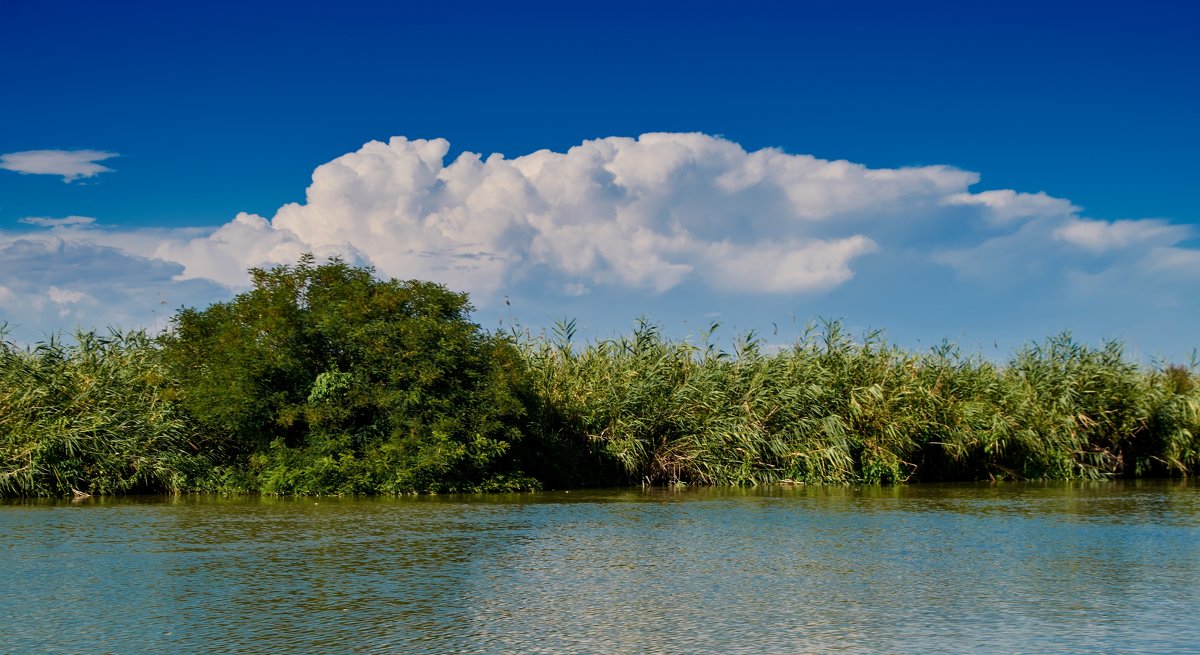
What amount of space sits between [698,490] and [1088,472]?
10.0 meters

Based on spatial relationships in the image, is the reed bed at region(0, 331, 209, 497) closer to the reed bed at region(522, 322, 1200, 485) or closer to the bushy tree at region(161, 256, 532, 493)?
the bushy tree at region(161, 256, 532, 493)

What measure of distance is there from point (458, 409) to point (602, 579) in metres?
9.62

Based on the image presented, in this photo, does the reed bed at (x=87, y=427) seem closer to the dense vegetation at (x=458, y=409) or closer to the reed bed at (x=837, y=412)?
the dense vegetation at (x=458, y=409)

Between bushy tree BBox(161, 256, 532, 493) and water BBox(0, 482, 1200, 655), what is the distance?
240 cm

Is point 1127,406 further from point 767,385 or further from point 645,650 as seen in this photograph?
point 645,650

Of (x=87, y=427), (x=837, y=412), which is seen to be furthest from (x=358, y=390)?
(x=837, y=412)

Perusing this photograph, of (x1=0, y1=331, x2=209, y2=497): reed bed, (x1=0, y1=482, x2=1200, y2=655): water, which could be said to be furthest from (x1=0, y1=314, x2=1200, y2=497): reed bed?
(x1=0, y1=482, x2=1200, y2=655): water

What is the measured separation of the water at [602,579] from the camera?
7133 millimetres

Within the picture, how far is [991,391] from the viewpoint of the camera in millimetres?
22953

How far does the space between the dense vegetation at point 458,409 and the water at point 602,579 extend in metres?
2.60

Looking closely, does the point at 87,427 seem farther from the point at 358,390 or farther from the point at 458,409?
the point at 458,409

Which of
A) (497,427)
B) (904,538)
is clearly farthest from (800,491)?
(904,538)

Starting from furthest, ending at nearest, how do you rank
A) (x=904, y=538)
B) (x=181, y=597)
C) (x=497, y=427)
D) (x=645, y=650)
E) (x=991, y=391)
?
(x=991, y=391)
(x=497, y=427)
(x=904, y=538)
(x=181, y=597)
(x=645, y=650)

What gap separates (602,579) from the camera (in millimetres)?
9516
